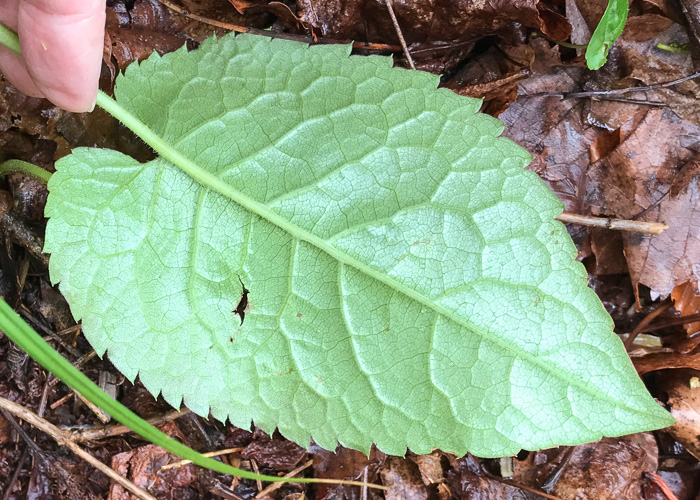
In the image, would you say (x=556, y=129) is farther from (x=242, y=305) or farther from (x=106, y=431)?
(x=106, y=431)

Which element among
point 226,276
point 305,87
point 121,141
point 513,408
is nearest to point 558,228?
point 513,408

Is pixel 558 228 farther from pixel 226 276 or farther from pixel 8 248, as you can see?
pixel 8 248

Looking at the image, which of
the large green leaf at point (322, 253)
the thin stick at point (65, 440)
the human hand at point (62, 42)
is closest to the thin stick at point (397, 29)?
the large green leaf at point (322, 253)

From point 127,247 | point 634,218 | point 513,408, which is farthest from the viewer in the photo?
point 634,218

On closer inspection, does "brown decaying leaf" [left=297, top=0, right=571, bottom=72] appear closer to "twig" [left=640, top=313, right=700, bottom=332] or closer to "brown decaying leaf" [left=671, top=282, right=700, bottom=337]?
"brown decaying leaf" [left=671, top=282, right=700, bottom=337]

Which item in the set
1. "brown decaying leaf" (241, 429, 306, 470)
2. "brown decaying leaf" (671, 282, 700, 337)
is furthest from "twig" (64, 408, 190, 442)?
"brown decaying leaf" (671, 282, 700, 337)

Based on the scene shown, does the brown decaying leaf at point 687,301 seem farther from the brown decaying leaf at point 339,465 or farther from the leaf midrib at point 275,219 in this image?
the brown decaying leaf at point 339,465
